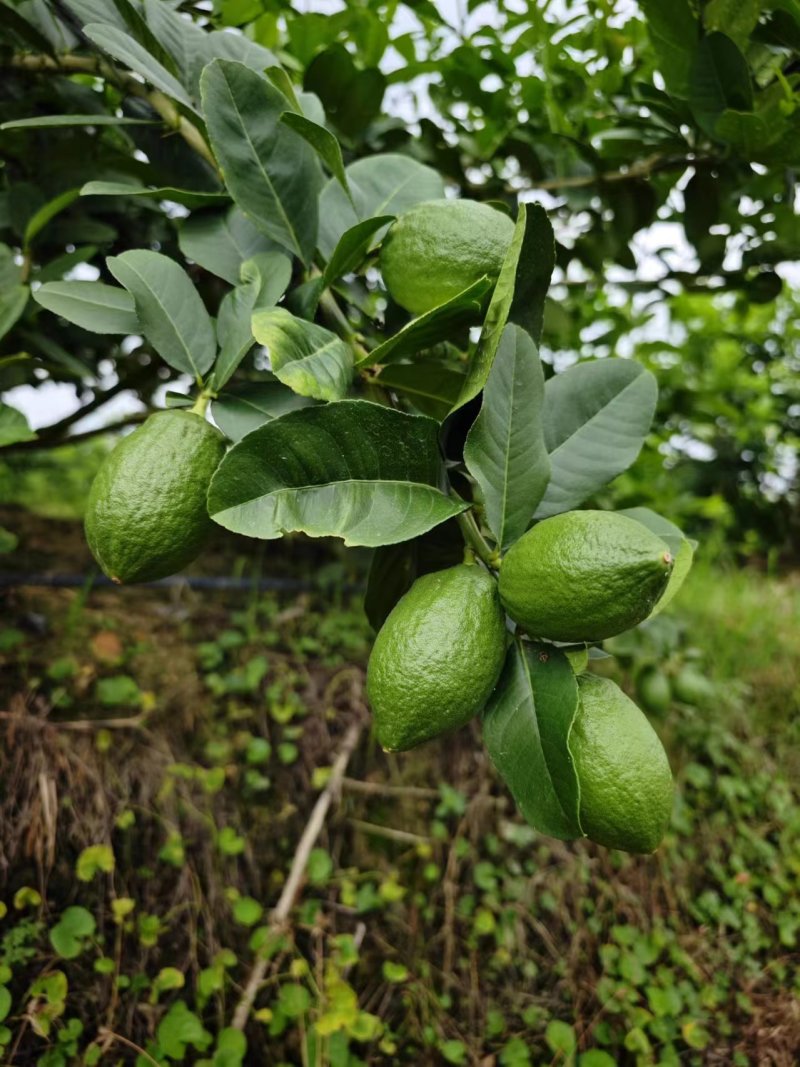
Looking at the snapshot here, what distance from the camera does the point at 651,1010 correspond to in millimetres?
1239

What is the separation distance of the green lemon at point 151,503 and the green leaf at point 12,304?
13.1 inches

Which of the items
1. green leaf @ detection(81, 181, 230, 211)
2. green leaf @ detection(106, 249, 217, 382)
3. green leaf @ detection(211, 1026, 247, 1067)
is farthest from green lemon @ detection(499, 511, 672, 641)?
green leaf @ detection(211, 1026, 247, 1067)

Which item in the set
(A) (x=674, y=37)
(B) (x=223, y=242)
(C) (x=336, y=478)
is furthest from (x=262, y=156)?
(A) (x=674, y=37)

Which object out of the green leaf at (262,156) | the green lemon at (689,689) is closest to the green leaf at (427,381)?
the green leaf at (262,156)

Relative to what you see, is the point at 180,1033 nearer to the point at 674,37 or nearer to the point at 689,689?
the point at 689,689

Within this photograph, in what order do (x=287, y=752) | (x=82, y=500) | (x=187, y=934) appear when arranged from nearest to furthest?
(x=187, y=934)
(x=287, y=752)
(x=82, y=500)

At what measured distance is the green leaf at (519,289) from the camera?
54 centimetres

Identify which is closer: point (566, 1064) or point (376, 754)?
point (566, 1064)

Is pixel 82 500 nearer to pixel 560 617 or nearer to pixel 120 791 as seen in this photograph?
pixel 120 791

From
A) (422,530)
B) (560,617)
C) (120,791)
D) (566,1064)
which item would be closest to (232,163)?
(422,530)

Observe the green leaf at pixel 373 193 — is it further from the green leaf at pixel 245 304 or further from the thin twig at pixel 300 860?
the thin twig at pixel 300 860

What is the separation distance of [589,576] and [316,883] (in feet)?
3.17

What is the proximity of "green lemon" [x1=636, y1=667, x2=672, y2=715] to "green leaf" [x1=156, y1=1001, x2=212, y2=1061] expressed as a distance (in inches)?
34.2

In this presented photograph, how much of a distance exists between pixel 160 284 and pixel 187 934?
97cm
